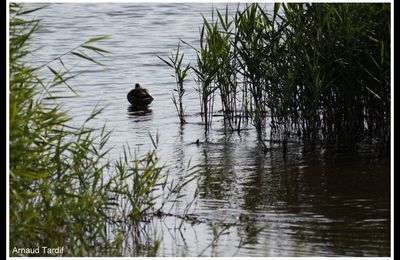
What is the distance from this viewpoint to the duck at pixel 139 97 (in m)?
13.7

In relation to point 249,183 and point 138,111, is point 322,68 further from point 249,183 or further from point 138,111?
point 138,111

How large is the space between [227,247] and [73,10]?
54.9 feet

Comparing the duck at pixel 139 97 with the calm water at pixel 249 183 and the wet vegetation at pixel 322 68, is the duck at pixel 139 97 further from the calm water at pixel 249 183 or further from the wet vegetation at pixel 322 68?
the wet vegetation at pixel 322 68

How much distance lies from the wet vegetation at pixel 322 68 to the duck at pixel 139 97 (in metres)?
3.04

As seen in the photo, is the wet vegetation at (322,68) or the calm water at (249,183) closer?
the calm water at (249,183)

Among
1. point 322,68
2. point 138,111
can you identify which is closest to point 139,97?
point 138,111

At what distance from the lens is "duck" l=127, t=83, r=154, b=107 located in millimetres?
13742

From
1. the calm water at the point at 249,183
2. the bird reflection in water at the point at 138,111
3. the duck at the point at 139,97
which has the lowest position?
the calm water at the point at 249,183

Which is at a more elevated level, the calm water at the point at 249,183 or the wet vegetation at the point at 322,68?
the wet vegetation at the point at 322,68

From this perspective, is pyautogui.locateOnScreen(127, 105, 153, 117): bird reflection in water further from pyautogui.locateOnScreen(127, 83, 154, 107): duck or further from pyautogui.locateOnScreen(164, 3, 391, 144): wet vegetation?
pyautogui.locateOnScreen(164, 3, 391, 144): wet vegetation

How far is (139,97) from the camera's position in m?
13.8

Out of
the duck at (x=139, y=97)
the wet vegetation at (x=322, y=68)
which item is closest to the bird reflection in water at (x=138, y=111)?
the duck at (x=139, y=97)

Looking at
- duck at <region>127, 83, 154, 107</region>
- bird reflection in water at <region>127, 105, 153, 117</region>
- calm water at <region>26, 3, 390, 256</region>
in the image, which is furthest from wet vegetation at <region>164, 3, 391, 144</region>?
duck at <region>127, 83, 154, 107</region>

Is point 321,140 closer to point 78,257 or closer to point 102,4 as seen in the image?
point 78,257
